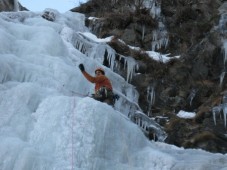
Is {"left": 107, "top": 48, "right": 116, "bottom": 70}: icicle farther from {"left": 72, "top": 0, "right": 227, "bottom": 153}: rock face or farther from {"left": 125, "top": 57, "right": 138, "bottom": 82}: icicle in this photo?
{"left": 72, "top": 0, "right": 227, "bottom": 153}: rock face

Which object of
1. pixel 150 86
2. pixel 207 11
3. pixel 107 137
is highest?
pixel 107 137

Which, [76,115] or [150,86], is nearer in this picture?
[76,115]

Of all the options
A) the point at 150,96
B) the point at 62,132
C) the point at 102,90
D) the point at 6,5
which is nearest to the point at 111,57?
the point at 150,96

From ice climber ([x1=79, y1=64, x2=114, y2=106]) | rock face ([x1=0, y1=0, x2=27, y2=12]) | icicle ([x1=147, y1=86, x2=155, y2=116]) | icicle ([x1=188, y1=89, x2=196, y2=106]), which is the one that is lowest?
icicle ([x1=147, y1=86, x2=155, y2=116])

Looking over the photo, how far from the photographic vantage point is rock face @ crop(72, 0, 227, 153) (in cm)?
1175

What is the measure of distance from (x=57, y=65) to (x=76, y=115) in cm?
273

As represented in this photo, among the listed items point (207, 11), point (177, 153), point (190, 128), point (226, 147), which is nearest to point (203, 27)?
point (207, 11)

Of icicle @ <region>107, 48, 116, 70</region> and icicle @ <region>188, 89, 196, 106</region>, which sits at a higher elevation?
icicle @ <region>107, 48, 116, 70</region>

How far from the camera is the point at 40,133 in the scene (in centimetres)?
741

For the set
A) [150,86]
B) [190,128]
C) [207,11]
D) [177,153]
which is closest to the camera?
[177,153]

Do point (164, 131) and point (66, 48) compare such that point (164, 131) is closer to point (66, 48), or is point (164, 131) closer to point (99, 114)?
point (66, 48)

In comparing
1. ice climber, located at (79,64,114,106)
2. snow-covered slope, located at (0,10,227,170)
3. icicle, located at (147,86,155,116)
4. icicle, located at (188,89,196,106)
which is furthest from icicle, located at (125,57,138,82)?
ice climber, located at (79,64,114,106)

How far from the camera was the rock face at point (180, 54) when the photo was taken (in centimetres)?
1175

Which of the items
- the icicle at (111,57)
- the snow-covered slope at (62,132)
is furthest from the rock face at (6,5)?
the snow-covered slope at (62,132)
